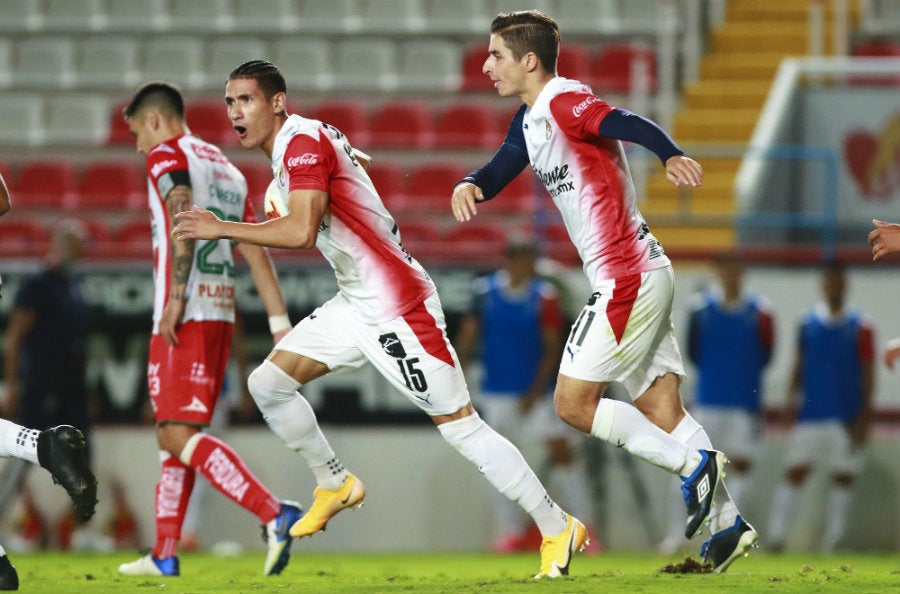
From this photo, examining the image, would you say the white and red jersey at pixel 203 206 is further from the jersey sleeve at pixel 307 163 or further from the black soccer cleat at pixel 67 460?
the black soccer cleat at pixel 67 460

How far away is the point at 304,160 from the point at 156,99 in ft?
6.13

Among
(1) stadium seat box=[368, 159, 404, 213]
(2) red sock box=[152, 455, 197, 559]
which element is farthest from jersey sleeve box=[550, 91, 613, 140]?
(1) stadium seat box=[368, 159, 404, 213]

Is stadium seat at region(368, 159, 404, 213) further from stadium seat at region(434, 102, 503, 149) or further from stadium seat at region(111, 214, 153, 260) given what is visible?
stadium seat at region(111, 214, 153, 260)

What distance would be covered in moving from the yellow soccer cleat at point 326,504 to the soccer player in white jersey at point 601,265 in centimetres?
127

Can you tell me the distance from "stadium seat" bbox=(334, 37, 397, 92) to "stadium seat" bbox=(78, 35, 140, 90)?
8.34 feet

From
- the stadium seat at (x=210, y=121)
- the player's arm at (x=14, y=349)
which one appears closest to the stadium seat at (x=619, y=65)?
the stadium seat at (x=210, y=121)

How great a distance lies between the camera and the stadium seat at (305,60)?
1772 cm

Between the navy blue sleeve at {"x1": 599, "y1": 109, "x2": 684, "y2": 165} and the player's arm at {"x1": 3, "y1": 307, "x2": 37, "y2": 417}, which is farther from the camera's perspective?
the player's arm at {"x1": 3, "y1": 307, "x2": 37, "y2": 417}

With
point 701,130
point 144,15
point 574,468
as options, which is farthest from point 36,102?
point 574,468

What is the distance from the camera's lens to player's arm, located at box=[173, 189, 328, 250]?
649 cm

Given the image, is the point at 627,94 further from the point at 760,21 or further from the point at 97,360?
the point at 97,360

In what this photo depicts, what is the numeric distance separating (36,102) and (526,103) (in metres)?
12.2

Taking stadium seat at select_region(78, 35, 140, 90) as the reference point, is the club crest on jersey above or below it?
below

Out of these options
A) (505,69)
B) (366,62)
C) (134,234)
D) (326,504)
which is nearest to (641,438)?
(326,504)
